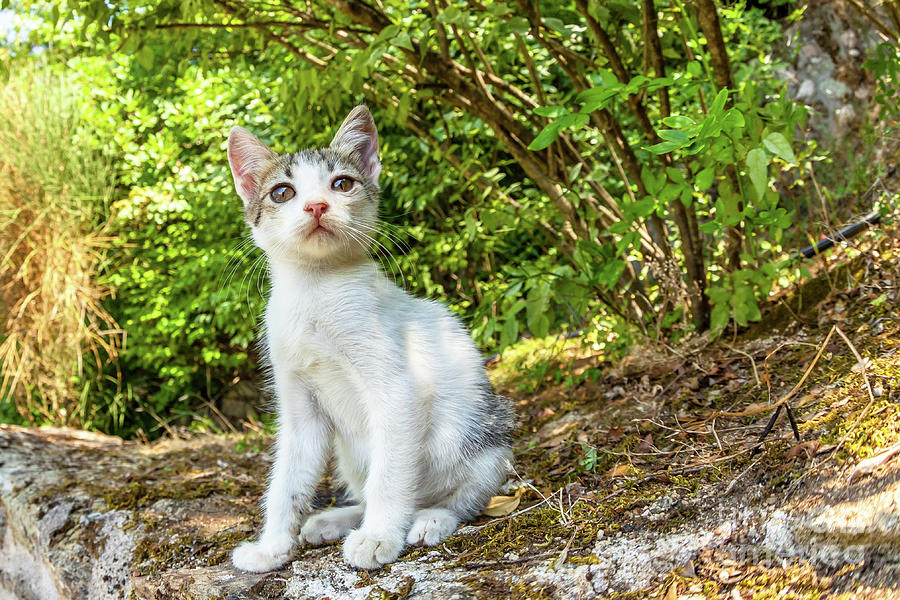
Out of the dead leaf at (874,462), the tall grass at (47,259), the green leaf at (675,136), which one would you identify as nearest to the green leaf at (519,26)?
the green leaf at (675,136)

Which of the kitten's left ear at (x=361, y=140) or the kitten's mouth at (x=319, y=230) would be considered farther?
the kitten's left ear at (x=361, y=140)

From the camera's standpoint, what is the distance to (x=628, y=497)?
2.00 meters

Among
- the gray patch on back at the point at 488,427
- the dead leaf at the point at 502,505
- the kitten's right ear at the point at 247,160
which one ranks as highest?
the kitten's right ear at the point at 247,160

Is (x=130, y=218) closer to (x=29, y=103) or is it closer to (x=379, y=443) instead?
(x=29, y=103)

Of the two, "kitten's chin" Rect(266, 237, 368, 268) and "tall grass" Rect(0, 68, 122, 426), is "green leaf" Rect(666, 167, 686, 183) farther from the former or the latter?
"tall grass" Rect(0, 68, 122, 426)

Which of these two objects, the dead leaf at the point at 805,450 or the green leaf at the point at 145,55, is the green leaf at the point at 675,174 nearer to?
the dead leaf at the point at 805,450

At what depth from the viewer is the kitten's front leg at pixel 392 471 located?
78.7 inches

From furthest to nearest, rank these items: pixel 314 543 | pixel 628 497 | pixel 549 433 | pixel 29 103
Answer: pixel 29 103
pixel 549 433
pixel 314 543
pixel 628 497

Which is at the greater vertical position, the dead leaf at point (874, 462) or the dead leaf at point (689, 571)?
the dead leaf at point (874, 462)

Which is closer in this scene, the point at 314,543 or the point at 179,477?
the point at 314,543

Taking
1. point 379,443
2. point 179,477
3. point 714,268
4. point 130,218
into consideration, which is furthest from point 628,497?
point 130,218

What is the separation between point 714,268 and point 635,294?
59cm

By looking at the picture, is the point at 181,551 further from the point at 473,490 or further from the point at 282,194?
the point at 282,194

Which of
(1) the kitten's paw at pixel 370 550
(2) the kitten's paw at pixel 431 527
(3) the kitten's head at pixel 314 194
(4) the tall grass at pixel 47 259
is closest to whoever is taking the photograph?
(1) the kitten's paw at pixel 370 550
